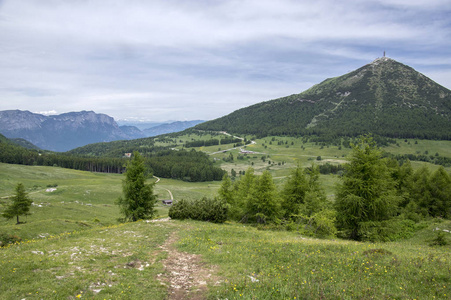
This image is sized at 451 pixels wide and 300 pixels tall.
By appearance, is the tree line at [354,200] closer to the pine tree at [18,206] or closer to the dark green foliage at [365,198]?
the dark green foliage at [365,198]

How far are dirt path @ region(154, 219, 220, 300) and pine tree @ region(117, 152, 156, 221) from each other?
2244 centimetres

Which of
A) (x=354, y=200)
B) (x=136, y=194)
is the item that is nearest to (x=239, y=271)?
(x=354, y=200)

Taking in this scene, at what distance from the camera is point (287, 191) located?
1442 inches

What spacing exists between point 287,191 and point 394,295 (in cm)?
2710

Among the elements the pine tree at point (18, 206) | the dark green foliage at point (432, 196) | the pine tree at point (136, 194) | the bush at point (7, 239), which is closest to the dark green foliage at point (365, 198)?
the dark green foliage at point (432, 196)

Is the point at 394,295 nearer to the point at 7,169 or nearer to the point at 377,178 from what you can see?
the point at 377,178

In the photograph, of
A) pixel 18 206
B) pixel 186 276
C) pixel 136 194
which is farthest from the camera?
pixel 18 206

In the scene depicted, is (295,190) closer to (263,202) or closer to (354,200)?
(263,202)

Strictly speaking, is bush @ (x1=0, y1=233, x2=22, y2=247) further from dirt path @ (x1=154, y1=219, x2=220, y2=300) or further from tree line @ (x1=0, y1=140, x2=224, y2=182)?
tree line @ (x1=0, y1=140, x2=224, y2=182)

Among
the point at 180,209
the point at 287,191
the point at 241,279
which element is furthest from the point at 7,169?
the point at 241,279

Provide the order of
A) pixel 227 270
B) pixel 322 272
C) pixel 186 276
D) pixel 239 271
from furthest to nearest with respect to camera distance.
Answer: pixel 227 270 < pixel 239 271 < pixel 186 276 < pixel 322 272

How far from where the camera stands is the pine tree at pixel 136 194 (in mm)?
36750

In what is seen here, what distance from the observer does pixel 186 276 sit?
1267cm

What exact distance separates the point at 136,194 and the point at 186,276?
27324mm
